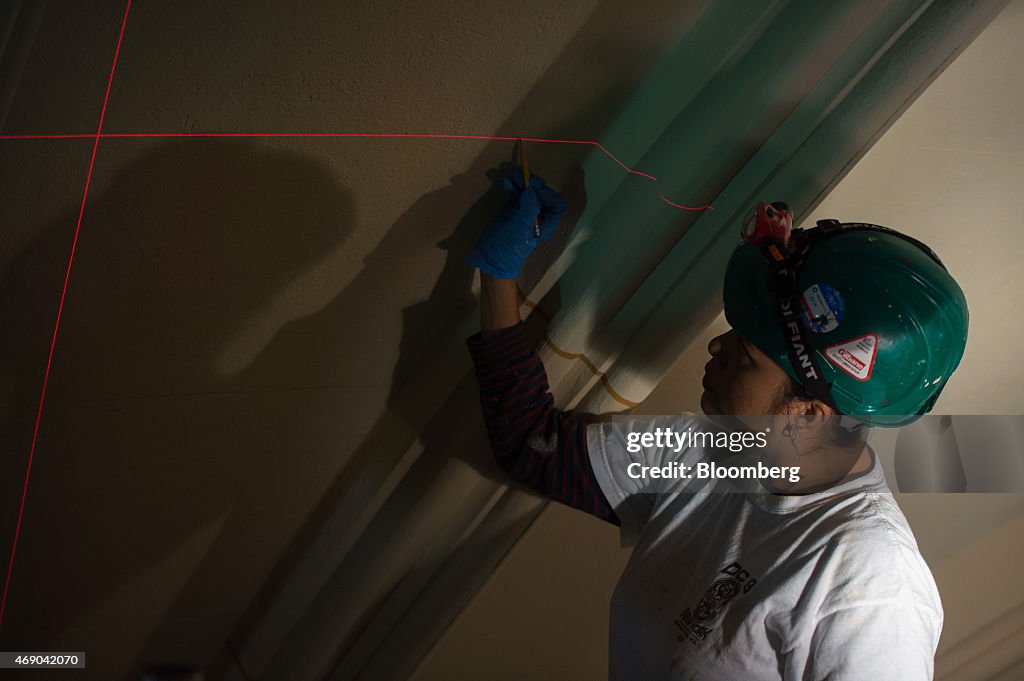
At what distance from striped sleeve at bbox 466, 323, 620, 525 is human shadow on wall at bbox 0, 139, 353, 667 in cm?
25

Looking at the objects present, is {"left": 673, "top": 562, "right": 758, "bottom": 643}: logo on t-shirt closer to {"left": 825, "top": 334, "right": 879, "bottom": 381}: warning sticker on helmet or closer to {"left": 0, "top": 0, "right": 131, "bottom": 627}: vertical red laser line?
{"left": 825, "top": 334, "right": 879, "bottom": 381}: warning sticker on helmet

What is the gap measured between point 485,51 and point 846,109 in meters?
0.43

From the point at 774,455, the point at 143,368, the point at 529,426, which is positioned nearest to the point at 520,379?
the point at 529,426

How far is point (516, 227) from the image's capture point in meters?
0.88

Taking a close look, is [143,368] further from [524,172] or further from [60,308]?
[524,172]

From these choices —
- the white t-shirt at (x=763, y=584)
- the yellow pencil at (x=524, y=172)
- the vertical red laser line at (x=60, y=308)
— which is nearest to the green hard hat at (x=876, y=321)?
the white t-shirt at (x=763, y=584)

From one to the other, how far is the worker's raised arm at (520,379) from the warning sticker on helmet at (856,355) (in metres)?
0.34

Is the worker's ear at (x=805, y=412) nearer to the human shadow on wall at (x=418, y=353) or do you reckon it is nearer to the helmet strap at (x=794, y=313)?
the helmet strap at (x=794, y=313)

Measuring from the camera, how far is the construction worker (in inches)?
29.1

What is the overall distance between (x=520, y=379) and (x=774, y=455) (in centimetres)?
31

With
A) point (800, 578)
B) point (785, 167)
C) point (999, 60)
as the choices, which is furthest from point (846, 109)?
point (800, 578)

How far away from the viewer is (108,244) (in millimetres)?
841

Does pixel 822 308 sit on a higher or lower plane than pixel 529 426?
higher

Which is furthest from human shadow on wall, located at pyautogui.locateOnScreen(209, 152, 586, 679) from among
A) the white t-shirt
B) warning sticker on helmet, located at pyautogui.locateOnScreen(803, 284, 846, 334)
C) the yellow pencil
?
warning sticker on helmet, located at pyautogui.locateOnScreen(803, 284, 846, 334)
